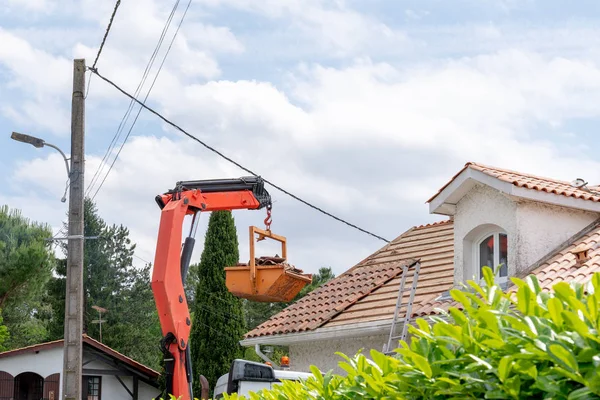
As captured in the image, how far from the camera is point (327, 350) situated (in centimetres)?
1739

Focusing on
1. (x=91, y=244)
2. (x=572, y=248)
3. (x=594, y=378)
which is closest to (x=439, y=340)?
(x=594, y=378)

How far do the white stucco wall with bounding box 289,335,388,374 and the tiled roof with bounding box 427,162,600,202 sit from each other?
2768 mm

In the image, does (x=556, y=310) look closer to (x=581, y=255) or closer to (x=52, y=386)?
(x=581, y=255)

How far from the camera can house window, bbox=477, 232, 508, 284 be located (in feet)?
50.8

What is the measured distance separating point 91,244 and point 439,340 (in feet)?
169

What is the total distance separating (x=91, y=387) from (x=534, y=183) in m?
23.5

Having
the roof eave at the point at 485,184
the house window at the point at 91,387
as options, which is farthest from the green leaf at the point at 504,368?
the house window at the point at 91,387

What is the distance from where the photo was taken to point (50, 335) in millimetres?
46688

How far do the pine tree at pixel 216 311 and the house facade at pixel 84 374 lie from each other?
2124 millimetres

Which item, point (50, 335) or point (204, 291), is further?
point (50, 335)

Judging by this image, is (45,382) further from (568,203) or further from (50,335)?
(568,203)

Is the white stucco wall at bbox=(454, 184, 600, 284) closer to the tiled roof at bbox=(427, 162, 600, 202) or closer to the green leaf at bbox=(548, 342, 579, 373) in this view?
the tiled roof at bbox=(427, 162, 600, 202)

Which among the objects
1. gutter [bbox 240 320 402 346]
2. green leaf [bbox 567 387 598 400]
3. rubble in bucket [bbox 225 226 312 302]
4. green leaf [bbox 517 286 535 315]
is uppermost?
rubble in bucket [bbox 225 226 312 302]

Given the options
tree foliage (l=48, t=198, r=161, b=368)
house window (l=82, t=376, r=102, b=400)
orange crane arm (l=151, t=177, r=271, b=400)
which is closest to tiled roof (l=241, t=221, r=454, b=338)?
orange crane arm (l=151, t=177, r=271, b=400)
